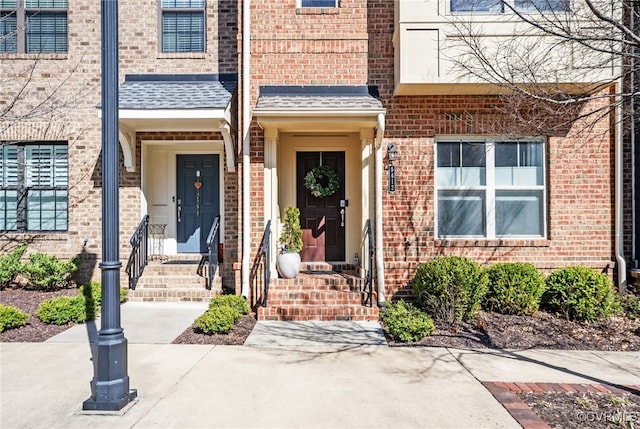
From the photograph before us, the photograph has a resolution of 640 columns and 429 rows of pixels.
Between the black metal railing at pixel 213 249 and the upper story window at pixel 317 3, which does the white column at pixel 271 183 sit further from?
the upper story window at pixel 317 3

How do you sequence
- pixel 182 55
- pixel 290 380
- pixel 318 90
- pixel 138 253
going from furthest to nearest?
pixel 182 55 → pixel 138 253 → pixel 318 90 → pixel 290 380

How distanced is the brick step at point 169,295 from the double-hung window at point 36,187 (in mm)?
2296

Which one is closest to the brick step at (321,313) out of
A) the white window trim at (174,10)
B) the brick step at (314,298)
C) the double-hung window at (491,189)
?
the brick step at (314,298)

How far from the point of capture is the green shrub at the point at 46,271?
7.88 m

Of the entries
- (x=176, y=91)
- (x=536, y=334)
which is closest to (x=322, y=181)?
(x=176, y=91)

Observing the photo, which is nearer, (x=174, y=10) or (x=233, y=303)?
(x=233, y=303)

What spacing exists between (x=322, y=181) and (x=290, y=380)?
4.42 meters

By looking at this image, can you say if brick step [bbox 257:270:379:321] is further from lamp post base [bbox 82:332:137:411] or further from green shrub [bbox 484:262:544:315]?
lamp post base [bbox 82:332:137:411]

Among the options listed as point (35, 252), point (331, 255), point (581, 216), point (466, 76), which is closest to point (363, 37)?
point (466, 76)

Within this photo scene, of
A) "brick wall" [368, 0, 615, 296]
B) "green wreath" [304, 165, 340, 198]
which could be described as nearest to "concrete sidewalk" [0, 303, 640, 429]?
"brick wall" [368, 0, 615, 296]

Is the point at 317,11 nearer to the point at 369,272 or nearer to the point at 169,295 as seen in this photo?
the point at 369,272

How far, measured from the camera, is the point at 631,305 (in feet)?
22.2

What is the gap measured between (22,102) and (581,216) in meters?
10.7

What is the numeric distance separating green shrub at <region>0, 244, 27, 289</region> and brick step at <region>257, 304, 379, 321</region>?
4.96 m
